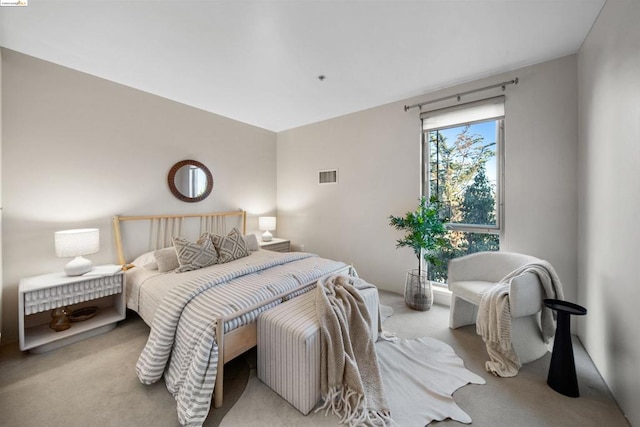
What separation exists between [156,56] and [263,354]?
2.83m

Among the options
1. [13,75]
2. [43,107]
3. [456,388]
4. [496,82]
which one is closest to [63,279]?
[43,107]

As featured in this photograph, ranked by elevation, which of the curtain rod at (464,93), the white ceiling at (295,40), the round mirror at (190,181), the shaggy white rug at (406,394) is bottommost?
the shaggy white rug at (406,394)

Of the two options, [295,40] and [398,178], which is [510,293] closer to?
[398,178]

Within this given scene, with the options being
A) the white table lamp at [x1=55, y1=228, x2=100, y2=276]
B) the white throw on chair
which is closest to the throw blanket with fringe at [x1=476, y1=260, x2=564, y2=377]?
the white throw on chair

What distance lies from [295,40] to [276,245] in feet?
9.67

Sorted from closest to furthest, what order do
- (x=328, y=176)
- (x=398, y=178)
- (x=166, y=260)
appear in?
(x=166, y=260) → (x=398, y=178) → (x=328, y=176)

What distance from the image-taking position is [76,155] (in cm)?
255

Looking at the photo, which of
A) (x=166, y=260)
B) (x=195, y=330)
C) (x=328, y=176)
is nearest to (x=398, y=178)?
(x=328, y=176)

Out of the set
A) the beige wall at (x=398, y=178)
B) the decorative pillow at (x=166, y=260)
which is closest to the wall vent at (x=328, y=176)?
the beige wall at (x=398, y=178)

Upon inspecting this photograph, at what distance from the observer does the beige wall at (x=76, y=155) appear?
223 centimetres

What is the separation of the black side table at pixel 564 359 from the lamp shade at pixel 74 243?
3.92m

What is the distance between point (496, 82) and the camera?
267 cm

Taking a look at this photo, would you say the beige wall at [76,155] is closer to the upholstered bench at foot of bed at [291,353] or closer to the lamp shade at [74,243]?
the lamp shade at [74,243]

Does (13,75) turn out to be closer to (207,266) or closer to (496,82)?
(207,266)
